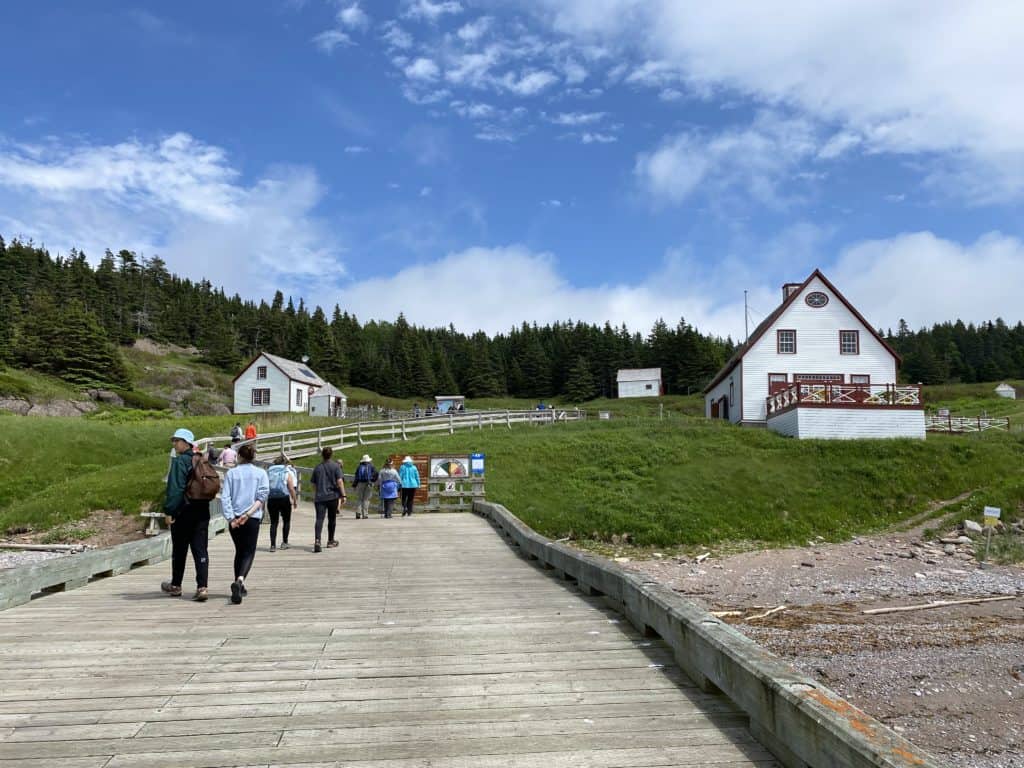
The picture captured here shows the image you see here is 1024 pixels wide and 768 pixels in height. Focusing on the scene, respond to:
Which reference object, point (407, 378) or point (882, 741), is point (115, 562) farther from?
point (407, 378)

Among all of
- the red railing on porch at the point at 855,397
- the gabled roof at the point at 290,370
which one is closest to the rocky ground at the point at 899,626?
the red railing on porch at the point at 855,397

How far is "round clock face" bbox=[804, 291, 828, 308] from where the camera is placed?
126 ft

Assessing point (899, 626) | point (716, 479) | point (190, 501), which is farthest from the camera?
point (716, 479)

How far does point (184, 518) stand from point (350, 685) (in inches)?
172

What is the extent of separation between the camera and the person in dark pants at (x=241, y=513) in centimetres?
835

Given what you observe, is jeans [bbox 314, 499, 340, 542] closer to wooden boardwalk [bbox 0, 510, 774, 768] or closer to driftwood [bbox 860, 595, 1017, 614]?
wooden boardwalk [bbox 0, 510, 774, 768]

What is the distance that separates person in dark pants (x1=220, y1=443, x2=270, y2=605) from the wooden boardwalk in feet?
1.30

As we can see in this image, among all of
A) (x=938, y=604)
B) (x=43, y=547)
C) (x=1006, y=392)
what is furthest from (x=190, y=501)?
(x=1006, y=392)

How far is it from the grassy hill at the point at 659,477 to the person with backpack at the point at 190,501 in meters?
14.8

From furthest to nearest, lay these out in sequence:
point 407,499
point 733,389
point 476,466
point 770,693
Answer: point 733,389
point 476,466
point 407,499
point 770,693

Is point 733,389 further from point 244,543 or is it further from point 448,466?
point 244,543

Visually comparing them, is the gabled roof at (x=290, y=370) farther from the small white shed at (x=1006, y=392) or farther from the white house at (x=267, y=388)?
the small white shed at (x=1006, y=392)

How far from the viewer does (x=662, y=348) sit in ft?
334

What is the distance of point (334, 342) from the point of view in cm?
11250
